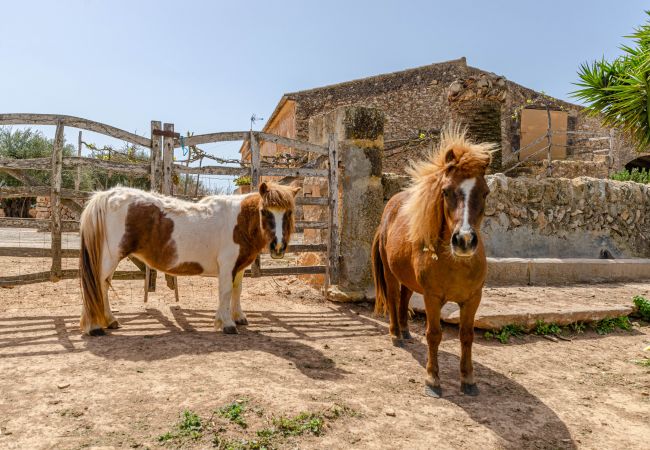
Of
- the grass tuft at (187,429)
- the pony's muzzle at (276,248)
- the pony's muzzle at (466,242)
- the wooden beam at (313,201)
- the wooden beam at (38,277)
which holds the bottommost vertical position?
the grass tuft at (187,429)

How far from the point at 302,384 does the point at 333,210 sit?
11.0 feet

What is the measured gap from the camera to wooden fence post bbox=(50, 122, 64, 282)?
5.00m

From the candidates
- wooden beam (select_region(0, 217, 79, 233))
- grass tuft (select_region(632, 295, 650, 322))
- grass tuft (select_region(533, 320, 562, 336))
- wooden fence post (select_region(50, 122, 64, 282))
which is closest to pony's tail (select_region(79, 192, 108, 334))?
wooden fence post (select_region(50, 122, 64, 282))

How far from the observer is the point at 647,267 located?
7.91m

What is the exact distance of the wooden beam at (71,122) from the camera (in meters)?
5.03

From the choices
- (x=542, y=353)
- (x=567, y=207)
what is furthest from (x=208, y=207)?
(x=567, y=207)

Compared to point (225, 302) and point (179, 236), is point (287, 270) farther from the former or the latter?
point (179, 236)

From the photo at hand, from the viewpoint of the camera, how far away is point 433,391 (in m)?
3.42

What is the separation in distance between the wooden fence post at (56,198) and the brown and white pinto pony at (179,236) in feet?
2.42

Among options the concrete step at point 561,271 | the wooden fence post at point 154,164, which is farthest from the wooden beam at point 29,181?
the concrete step at point 561,271

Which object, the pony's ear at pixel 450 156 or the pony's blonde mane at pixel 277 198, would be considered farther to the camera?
the pony's blonde mane at pixel 277 198

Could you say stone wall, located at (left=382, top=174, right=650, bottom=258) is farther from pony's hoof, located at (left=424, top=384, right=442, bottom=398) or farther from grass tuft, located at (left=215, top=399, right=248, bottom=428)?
grass tuft, located at (left=215, top=399, right=248, bottom=428)

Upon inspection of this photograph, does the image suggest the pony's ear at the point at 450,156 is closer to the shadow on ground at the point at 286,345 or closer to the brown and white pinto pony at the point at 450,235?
the brown and white pinto pony at the point at 450,235

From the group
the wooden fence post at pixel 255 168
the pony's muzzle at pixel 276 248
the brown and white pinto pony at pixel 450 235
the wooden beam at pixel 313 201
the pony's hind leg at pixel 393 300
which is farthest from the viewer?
the wooden beam at pixel 313 201
